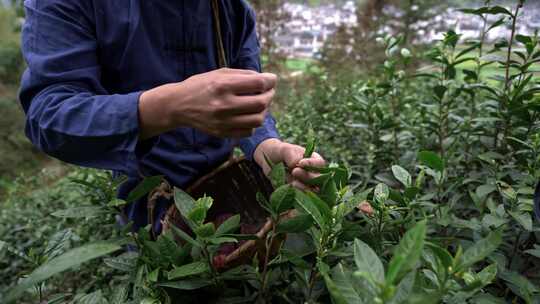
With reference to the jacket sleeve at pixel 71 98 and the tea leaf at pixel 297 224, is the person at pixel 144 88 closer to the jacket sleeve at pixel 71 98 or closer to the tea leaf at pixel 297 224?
the jacket sleeve at pixel 71 98

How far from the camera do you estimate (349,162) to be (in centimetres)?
145

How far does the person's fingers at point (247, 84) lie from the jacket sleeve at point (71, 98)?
181mm

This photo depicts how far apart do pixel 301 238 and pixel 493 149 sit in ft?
2.16

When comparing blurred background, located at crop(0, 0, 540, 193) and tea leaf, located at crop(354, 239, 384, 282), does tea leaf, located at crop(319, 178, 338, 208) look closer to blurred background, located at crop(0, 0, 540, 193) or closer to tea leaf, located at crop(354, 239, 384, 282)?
tea leaf, located at crop(354, 239, 384, 282)

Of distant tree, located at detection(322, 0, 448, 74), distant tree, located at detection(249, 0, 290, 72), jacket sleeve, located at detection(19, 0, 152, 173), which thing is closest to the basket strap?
jacket sleeve, located at detection(19, 0, 152, 173)

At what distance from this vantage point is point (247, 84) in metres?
0.63

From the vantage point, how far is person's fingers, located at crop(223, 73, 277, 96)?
621 millimetres

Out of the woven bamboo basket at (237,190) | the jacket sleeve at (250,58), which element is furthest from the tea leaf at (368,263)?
the jacket sleeve at (250,58)

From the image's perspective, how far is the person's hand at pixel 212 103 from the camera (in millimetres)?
623

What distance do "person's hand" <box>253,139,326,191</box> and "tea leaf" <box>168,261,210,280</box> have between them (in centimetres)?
23

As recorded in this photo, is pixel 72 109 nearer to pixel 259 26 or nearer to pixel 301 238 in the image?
pixel 301 238

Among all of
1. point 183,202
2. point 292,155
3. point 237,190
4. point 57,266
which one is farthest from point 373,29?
point 57,266

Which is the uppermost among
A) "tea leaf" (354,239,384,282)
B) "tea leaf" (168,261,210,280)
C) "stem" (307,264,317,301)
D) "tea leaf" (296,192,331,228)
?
"tea leaf" (296,192,331,228)

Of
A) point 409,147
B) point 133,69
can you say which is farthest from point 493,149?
point 133,69
